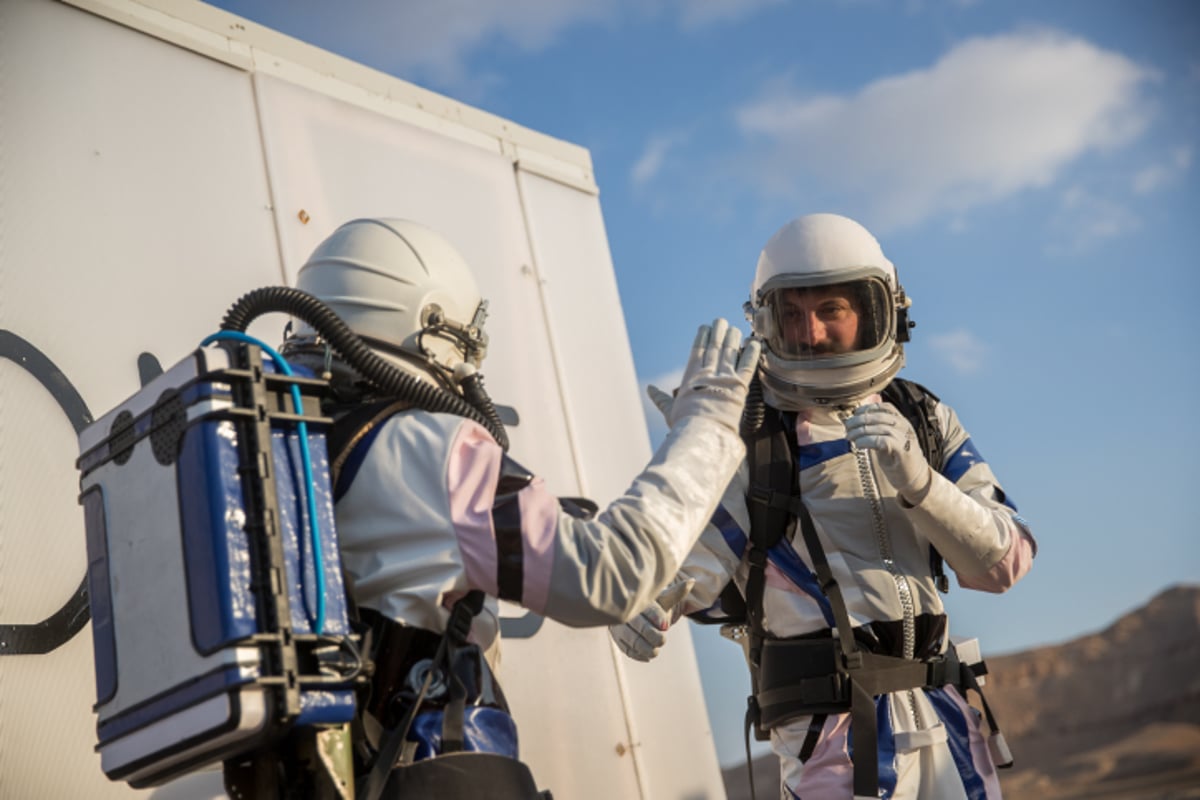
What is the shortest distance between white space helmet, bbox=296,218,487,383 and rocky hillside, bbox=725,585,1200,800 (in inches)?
588

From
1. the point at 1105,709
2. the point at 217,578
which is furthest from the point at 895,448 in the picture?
the point at 1105,709

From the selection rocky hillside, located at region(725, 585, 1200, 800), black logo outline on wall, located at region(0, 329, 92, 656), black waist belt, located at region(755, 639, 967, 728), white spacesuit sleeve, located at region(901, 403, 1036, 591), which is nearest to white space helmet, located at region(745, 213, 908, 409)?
white spacesuit sleeve, located at region(901, 403, 1036, 591)

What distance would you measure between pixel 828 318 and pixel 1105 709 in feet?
59.0

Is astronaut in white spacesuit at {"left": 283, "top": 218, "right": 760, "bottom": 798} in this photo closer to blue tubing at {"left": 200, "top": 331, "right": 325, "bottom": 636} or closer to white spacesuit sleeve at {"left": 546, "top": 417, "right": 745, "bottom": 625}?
white spacesuit sleeve at {"left": 546, "top": 417, "right": 745, "bottom": 625}

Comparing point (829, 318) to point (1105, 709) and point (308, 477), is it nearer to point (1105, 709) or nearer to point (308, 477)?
point (308, 477)

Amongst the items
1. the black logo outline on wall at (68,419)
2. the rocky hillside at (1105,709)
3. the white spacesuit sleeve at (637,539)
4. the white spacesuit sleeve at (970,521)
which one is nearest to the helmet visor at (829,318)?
the white spacesuit sleeve at (970,521)

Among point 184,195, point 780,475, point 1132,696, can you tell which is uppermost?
point 184,195

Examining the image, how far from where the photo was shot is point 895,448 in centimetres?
281

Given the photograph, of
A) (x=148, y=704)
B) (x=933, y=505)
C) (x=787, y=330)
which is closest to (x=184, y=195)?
(x=787, y=330)

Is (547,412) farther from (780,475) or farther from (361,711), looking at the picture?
(361,711)

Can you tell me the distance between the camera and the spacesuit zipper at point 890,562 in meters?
2.93

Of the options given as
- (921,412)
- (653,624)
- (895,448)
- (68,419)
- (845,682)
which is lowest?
(845,682)

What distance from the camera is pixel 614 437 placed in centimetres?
443

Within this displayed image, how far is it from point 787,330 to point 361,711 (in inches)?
62.3
